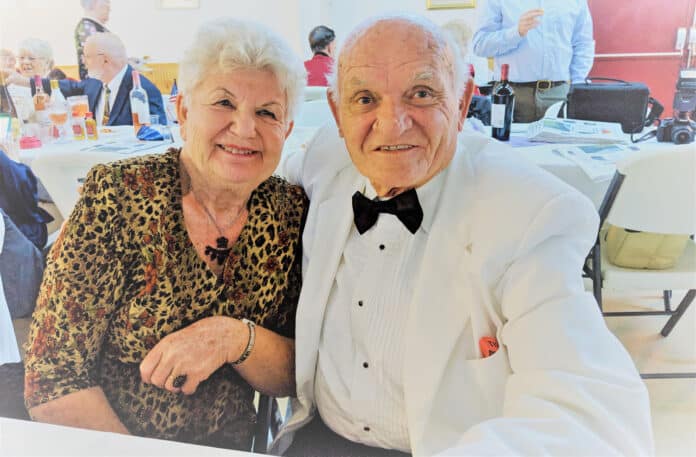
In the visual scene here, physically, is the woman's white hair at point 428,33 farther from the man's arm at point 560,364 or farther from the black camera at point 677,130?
the black camera at point 677,130

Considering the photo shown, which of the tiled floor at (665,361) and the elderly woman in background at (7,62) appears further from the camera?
the elderly woman in background at (7,62)

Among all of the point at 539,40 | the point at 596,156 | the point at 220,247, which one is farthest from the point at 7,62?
the point at 596,156

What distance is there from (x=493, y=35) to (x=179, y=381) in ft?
4.01

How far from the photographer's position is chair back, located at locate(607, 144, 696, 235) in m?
1.49

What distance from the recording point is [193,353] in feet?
4.66

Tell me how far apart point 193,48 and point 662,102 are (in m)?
1.15

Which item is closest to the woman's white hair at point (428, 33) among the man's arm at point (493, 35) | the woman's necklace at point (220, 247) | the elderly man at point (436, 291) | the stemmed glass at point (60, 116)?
the elderly man at point (436, 291)

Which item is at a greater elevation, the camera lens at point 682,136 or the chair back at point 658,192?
the camera lens at point 682,136

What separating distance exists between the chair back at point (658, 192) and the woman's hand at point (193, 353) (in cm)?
120

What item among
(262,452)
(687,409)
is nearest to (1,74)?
(262,452)

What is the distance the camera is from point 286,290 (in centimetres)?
144

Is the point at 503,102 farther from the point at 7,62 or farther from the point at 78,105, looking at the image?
the point at 7,62

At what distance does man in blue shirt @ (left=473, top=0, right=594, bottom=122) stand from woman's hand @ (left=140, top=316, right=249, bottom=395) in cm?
96

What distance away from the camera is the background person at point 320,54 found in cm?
127
